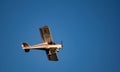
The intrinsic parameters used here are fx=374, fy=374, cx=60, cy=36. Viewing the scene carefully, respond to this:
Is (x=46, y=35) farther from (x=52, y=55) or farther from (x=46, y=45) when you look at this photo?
(x=52, y=55)

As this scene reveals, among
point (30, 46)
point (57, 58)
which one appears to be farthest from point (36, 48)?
point (57, 58)

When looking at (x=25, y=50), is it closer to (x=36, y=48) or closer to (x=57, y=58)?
(x=36, y=48)

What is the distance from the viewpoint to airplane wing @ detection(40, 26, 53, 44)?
42.5 m

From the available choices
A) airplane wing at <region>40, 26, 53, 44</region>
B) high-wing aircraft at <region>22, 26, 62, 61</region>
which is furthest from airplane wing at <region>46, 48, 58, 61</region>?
airplane wing at <region>40, 26, 53, 44</region>

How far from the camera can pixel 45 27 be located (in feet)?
139

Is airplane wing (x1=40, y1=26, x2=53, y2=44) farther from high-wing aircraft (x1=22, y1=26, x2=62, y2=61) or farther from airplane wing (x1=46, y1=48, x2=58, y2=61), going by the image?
airplane wing (x1=46, y1=48, x2=58, y2=61)

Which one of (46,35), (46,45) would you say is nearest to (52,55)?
(46,45)

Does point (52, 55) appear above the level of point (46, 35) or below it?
below

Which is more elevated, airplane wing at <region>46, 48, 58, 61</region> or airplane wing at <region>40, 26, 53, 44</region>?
airplane wing at <region>40, 26, 53, 44</region>

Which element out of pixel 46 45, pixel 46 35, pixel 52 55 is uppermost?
pixel 46 35

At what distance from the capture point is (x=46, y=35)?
4291cm

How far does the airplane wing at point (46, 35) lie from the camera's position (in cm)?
4248

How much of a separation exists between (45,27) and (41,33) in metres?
0.92

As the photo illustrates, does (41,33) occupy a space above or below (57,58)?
above
